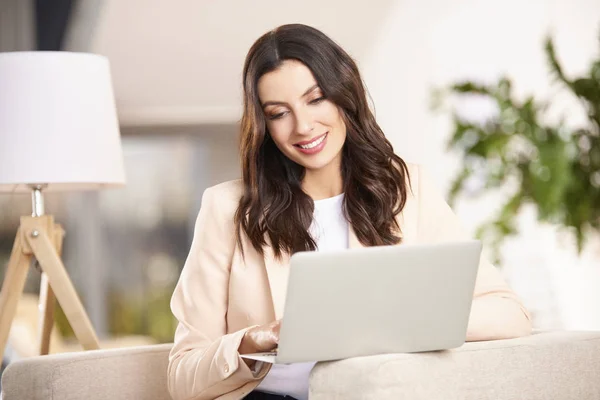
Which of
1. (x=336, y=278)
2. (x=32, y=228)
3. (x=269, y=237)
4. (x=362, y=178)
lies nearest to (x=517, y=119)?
(x=362, y=178)

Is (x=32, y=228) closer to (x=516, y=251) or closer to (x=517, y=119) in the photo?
(x=517, y=119)

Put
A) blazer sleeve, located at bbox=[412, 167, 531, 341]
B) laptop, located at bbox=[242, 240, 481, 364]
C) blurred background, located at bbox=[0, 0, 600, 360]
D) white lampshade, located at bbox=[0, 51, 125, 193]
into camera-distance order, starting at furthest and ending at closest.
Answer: blurred background, located at bbox=[0, 0, 600, 360]
white lampshade, located at bbox=[0, 51, 125, 193]
blazer sleeve, located at bbox=[412, 167, 531, 341]
laptop, located at bbox=[242, 240, 481, 364]

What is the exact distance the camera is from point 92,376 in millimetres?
2193

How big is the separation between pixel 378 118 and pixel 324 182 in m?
4.31

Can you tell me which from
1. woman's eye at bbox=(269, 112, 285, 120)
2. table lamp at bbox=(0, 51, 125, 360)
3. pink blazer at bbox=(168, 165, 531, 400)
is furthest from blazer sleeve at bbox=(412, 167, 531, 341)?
table lamp at bbox=(0, 51, 125, 360)

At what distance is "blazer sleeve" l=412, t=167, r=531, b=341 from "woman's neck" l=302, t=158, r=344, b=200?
0.19m

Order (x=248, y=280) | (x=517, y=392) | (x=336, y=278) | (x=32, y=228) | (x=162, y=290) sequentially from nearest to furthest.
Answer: (x=336, y=278)
(x=517, y=392)
(x=248, y=280)
(x=32, y=228)
(x=162, y=290)

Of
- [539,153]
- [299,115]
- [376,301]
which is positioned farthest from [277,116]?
[539,153]

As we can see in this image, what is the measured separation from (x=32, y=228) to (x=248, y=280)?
34.0 inches

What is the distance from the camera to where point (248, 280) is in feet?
6.81

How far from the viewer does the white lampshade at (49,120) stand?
2.57 metres

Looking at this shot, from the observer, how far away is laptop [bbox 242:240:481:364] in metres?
1.46

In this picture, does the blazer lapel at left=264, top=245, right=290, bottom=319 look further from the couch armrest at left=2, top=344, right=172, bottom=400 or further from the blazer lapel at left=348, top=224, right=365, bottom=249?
the couch armrest at left=2, top=344, right=172, bottom=400

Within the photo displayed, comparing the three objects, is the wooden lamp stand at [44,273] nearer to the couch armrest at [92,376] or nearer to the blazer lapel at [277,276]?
the couch armrest at [92,376]
